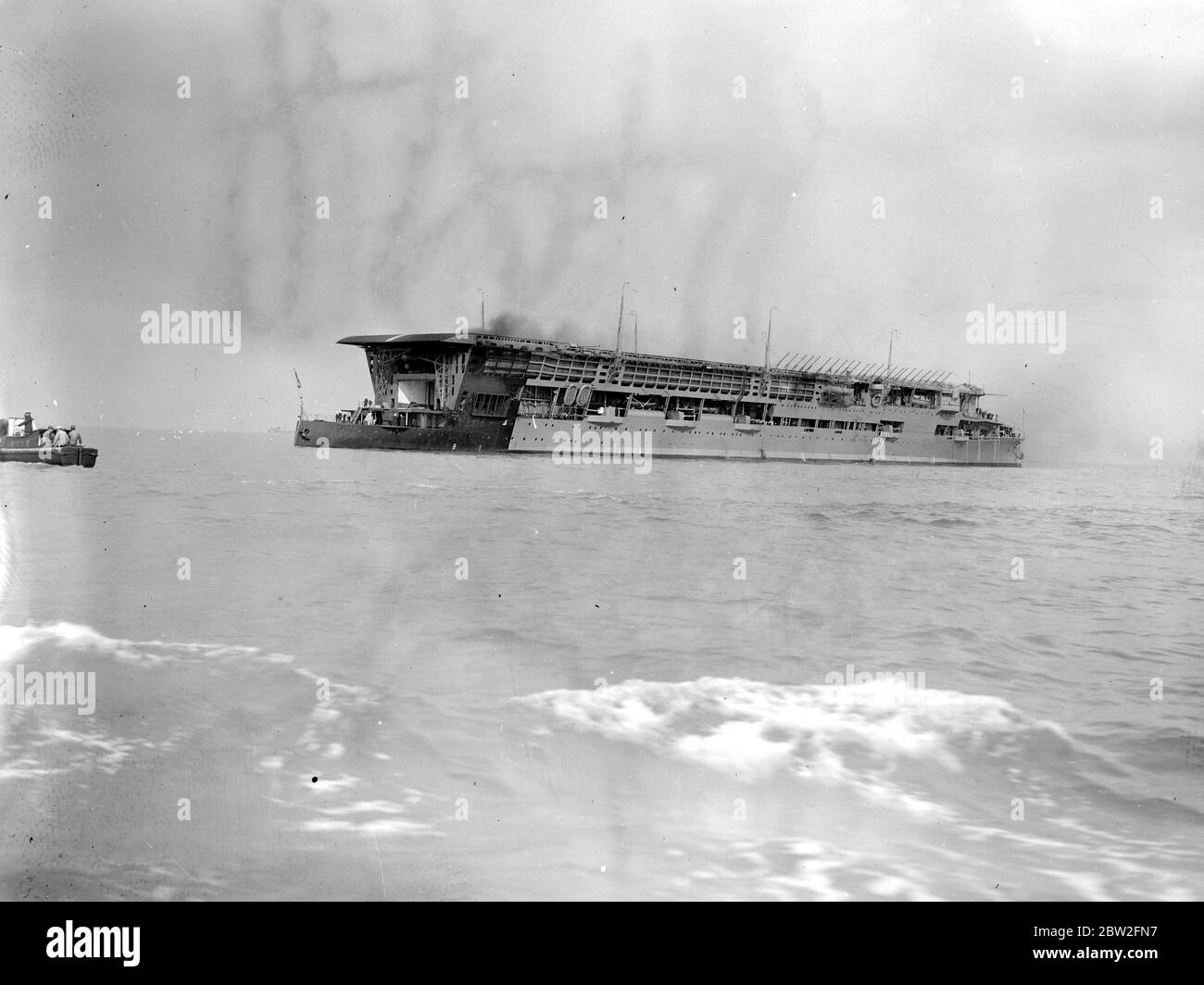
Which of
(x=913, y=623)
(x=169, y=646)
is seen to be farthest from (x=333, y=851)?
(x=913, y=623)

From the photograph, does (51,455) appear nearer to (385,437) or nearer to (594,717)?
(594,717)

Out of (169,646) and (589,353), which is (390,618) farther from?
(589,353)

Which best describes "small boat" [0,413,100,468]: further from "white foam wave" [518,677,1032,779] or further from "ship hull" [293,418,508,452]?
"ship hull" [293,418,508,452]

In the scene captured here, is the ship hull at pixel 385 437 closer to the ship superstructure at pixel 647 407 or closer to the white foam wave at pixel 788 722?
the ship superstructure at pixel 647 407

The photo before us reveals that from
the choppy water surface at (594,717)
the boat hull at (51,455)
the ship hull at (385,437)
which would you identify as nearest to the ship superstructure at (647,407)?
the ship hull at (385,437)

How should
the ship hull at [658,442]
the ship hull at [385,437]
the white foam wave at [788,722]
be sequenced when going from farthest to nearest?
the ship hull at [658,442]
the ship hull at [385,437]
the white foam wave at [788,722]

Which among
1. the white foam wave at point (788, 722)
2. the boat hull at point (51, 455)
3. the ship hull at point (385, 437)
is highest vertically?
the ship hull at point (385, 437)
